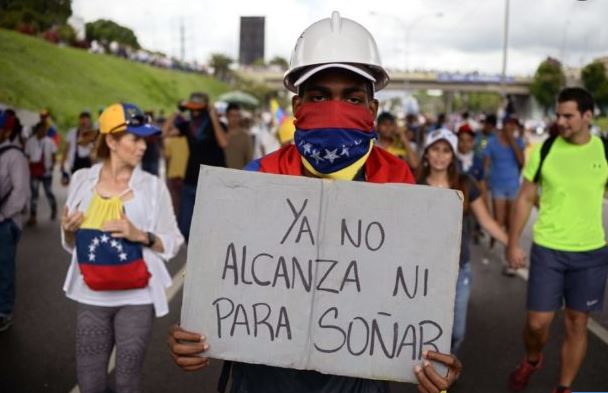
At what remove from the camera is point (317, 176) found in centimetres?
214

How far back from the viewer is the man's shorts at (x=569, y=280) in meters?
4.15

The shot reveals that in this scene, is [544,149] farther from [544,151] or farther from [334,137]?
[334,137]

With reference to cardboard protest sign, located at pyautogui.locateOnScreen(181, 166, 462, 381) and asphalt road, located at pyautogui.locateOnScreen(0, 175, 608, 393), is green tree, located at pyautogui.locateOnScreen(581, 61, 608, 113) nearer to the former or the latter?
asphalt road, located at pyautogui.locateOnScreen(0, 175, 608, 393)

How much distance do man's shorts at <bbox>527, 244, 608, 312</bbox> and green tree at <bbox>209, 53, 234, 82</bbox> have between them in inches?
2696

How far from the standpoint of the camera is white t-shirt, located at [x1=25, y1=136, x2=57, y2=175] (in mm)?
10406

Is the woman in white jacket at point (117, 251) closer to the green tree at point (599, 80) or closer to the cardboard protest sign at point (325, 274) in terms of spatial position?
the cardboard protest sign at point (325, 274)

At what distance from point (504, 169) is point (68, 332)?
5940 millimetres

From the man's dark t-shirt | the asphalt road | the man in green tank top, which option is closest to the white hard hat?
the man in green tank top

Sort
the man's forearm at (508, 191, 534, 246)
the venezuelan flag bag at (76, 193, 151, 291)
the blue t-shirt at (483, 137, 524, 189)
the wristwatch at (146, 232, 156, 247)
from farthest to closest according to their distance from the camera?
the blue t-shirt at (483, 137, 524, 189), the man's forearm at (508, 191, 534, 246), the wristwatch at (146, 232, 156, 247), the venezuelan flag bag at (76, 193, 151, 291)

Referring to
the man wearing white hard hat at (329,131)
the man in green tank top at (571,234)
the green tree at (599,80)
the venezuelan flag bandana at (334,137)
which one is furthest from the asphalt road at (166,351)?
the green tree at (599,80)

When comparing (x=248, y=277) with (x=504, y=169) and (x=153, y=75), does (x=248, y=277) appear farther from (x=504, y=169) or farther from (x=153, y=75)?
(x=153, y=75)

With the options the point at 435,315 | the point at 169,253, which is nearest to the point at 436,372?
the point at 435,315

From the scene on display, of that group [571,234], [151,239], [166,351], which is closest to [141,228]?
[151,239]

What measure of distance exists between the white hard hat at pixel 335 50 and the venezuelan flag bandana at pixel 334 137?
0.37 ft
